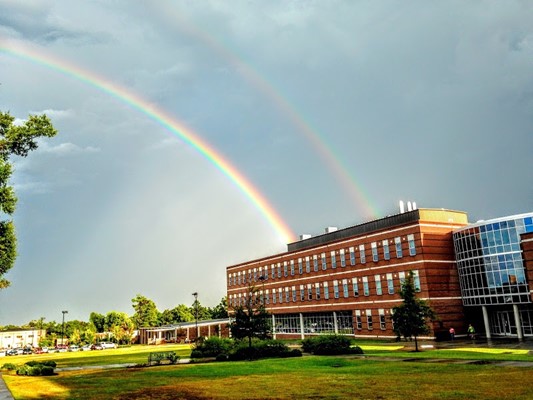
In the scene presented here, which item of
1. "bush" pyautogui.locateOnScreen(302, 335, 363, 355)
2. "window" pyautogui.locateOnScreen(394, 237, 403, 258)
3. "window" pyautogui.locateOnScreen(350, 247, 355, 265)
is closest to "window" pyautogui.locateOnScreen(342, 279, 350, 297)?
"window" pyautogui.locateOnScreen(350, 247, 355, 265)

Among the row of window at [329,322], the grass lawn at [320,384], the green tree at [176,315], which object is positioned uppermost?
the green tree at [176,315]

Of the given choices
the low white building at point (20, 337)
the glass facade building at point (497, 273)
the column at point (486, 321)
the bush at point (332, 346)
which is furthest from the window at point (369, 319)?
the low white building at point (20, 337)

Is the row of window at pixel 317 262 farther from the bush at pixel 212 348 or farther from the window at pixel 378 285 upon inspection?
A: the bush at pixel 212 348

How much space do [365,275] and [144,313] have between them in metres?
91.0

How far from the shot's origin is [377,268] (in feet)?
206

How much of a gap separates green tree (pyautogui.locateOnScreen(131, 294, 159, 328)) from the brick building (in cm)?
5978

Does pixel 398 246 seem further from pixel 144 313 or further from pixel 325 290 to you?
pixel 144 313

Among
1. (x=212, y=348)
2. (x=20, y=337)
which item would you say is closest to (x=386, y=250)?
(x=212, y=348)

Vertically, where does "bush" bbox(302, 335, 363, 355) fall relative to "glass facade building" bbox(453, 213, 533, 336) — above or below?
below

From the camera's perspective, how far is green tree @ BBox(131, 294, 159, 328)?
137 m

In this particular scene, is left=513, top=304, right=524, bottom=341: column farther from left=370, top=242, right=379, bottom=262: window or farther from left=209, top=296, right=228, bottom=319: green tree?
left=209, top=296, right=228, bottom=319: green tree

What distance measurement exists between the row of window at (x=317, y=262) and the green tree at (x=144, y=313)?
43.0 metres

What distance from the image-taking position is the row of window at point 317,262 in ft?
197

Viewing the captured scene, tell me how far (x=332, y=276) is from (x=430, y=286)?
19249mm
